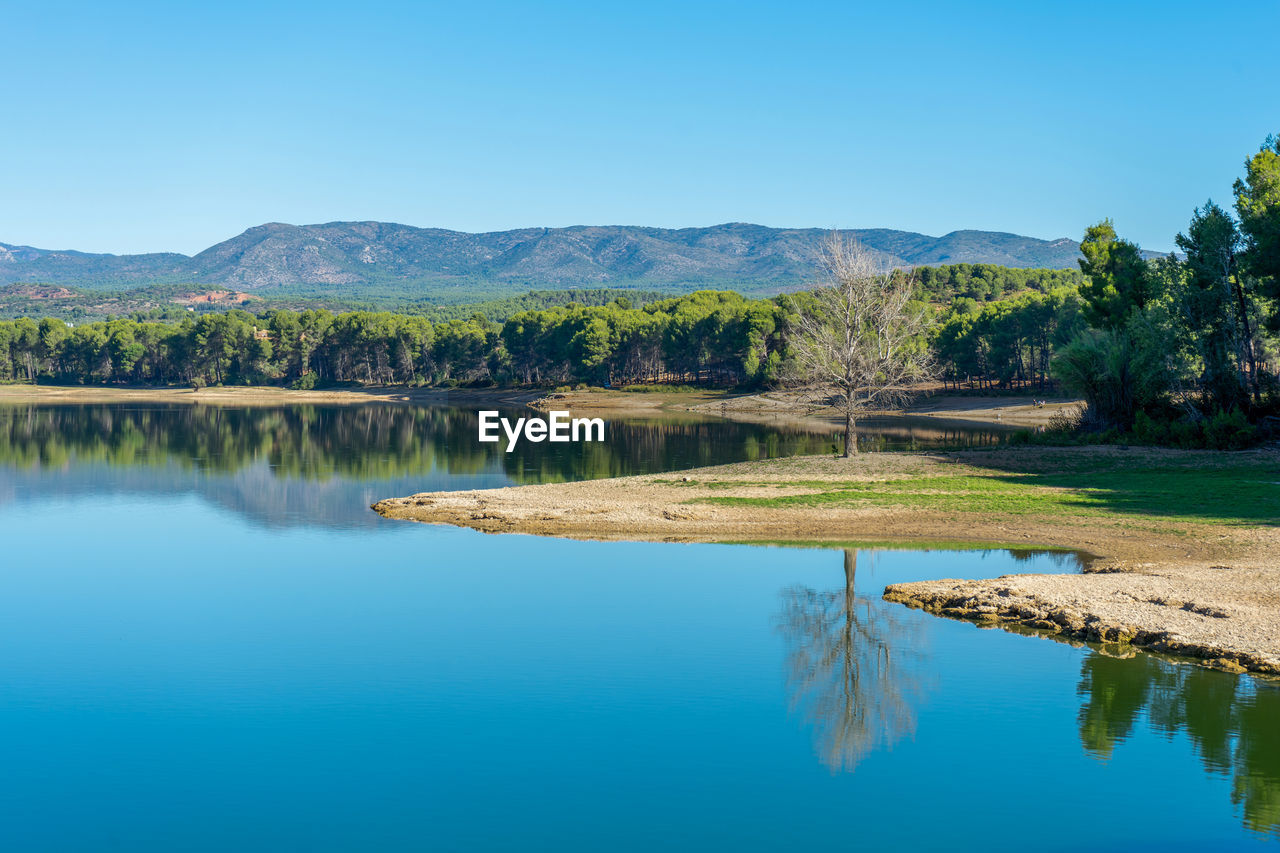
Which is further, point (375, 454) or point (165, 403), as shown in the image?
point (165, 403)

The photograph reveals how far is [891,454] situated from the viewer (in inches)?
1805

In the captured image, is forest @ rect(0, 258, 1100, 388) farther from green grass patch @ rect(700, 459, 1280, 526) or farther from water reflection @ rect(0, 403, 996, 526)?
green grass patch @ rect(700, 459, 1280, 526)

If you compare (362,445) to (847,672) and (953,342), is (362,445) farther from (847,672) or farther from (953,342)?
(953,342)

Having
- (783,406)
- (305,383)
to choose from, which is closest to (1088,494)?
(783,406)

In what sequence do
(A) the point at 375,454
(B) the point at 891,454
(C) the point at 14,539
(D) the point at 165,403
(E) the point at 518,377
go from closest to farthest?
(C) the point at 14,539
(B) the point at 891,454
(A) the point at 375,454
(D) the point at 165,403
(E) the point at 518,377

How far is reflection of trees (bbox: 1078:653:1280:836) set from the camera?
1422 centimetres

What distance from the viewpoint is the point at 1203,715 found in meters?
16.4

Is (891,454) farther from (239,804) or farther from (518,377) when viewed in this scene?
(518,377)

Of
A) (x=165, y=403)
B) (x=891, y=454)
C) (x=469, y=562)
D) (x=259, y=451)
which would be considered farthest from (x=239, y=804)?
(x=165, y=403)

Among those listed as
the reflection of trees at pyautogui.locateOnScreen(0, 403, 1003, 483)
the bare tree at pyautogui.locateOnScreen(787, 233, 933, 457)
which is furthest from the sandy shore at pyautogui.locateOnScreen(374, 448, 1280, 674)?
the reflection of trees at pyautogui.locateOnScreen(0, 403, 1003, 483)

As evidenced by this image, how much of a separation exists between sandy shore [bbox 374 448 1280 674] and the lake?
0.89 metres

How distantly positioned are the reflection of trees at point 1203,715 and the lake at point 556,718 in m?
0.05

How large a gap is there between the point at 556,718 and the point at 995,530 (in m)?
17.5

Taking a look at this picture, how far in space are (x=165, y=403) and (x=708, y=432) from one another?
286ft
